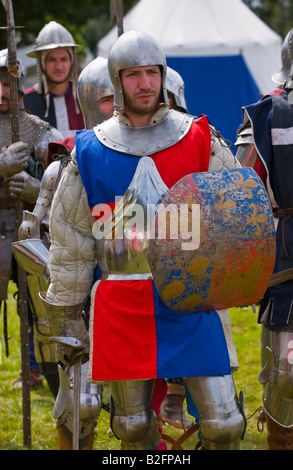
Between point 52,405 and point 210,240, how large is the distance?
105 inches

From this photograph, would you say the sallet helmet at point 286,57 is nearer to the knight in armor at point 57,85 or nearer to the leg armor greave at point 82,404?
the knight in armor at point 57,85

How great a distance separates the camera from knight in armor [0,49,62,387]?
15.5 ft

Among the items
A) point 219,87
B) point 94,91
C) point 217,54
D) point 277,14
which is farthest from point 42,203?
point 277,14

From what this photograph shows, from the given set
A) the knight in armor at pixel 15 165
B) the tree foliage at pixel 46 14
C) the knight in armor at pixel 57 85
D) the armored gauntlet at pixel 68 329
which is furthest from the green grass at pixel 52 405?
the tree foliage at pixel 46 14

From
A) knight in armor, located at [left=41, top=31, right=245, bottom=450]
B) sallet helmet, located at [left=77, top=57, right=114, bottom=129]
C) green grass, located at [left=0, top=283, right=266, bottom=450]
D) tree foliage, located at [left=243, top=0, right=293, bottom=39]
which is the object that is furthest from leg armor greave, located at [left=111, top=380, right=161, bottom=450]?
tree foliage, located at [left=243, top=0, right=293, bottom=39]

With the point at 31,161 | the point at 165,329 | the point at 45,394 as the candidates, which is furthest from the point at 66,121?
the point at 165,329

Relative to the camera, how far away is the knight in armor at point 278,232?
3.88m

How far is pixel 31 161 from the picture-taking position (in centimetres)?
490

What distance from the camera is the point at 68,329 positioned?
11.7ft

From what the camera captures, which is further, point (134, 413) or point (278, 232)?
point (278, 232)

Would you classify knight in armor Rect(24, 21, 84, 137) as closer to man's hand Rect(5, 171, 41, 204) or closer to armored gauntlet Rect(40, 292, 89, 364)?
man's hand Rect(5, 171, 41, 204)

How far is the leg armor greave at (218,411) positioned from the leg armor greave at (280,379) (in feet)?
1.87

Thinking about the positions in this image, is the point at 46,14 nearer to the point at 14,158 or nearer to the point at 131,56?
the point at 14,158
